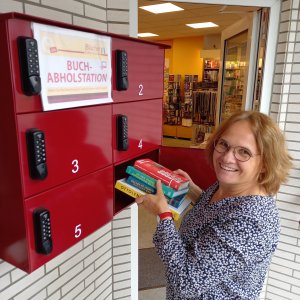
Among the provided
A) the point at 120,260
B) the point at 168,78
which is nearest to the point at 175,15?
the point at 168,78

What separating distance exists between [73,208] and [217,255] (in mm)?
543

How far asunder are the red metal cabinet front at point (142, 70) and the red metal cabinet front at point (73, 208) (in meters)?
0.35

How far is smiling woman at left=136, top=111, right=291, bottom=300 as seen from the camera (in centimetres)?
105

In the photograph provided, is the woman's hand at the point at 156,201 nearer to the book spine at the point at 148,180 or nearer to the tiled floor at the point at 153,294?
the book spine at the point at 148,180

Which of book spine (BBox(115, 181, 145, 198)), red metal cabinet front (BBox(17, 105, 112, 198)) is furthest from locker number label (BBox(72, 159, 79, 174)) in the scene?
book spine (BBox(115, 181, 145, 198))

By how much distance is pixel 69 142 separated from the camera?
989 mm

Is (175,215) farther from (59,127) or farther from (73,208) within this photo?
(59,127)

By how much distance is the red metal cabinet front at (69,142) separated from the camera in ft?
2.81

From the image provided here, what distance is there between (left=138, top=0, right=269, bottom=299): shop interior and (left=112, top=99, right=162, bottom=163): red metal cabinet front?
993mm

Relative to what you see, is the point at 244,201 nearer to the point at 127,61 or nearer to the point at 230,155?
the point at 230,155

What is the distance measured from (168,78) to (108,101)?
8948 millimetres

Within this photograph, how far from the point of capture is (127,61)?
47.4 inches

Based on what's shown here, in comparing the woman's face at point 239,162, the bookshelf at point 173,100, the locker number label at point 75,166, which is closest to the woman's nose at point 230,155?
the woman's face at point 239,162

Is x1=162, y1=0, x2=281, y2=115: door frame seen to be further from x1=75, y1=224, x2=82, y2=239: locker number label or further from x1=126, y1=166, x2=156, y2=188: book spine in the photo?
x1=75, y1=224, x2=82, y2=239: locker number label
